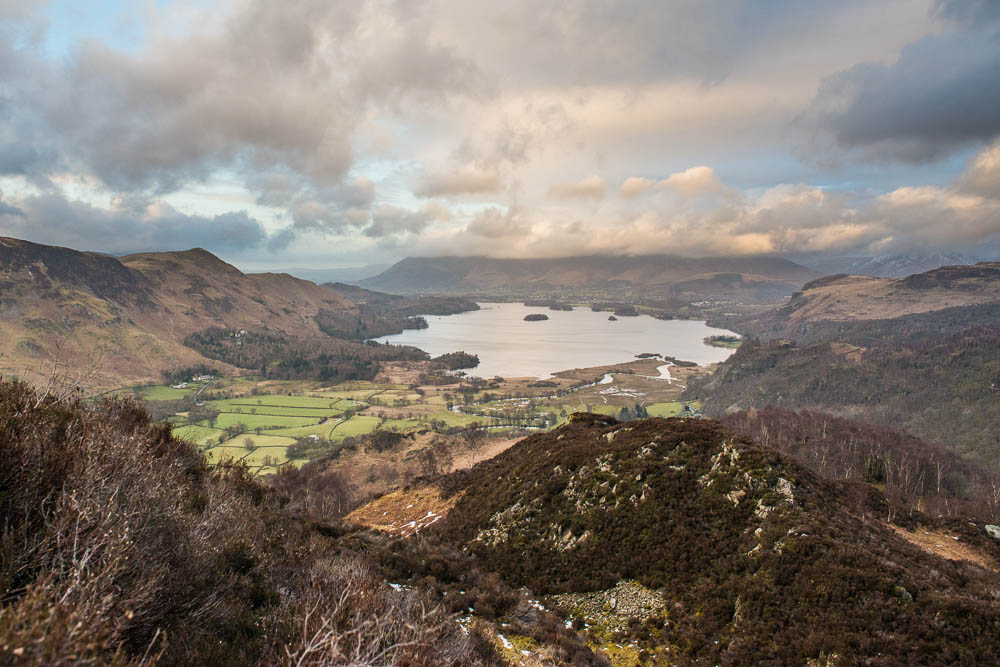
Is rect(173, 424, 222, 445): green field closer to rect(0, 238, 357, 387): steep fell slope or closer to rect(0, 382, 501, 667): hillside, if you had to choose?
rect(0, 238, 357, 387): steep fell slope

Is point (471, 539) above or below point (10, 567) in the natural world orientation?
below

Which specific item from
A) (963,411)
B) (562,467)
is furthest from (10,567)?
(963,411)

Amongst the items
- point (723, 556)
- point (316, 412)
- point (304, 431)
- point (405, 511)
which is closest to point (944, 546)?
point (723, 556)

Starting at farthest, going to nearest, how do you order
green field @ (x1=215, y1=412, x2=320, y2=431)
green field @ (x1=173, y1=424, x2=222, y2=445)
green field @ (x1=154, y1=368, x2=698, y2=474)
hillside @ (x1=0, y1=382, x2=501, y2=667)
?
green field @ (x1=215, y1=412, x2=320, y2=431)
green field @ (x1=154, y1=368, x2=698, y2=474)
green field @ (x1=173, y1=424, x2=222, y2=445)
hillside @ (x1=0, y1=382, x2=501, y2=667)

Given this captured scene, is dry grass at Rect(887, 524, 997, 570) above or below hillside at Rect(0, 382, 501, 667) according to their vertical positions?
below

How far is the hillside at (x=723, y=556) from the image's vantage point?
34.3 feet

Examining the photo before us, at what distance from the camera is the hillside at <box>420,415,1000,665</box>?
10445 millimetres

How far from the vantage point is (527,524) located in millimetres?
19719

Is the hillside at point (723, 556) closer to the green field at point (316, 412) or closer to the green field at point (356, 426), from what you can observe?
the green field at point (316, 412)

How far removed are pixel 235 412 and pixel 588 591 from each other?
326 feet

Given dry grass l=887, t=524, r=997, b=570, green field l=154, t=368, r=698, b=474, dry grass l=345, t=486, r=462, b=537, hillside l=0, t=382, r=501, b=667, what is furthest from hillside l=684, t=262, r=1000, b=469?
hillside l=0, t=382, r=501, b=667

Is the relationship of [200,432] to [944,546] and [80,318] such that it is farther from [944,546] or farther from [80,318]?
[80,318]

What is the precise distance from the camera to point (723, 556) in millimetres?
14617

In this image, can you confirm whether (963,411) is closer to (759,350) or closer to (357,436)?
(759,350)
